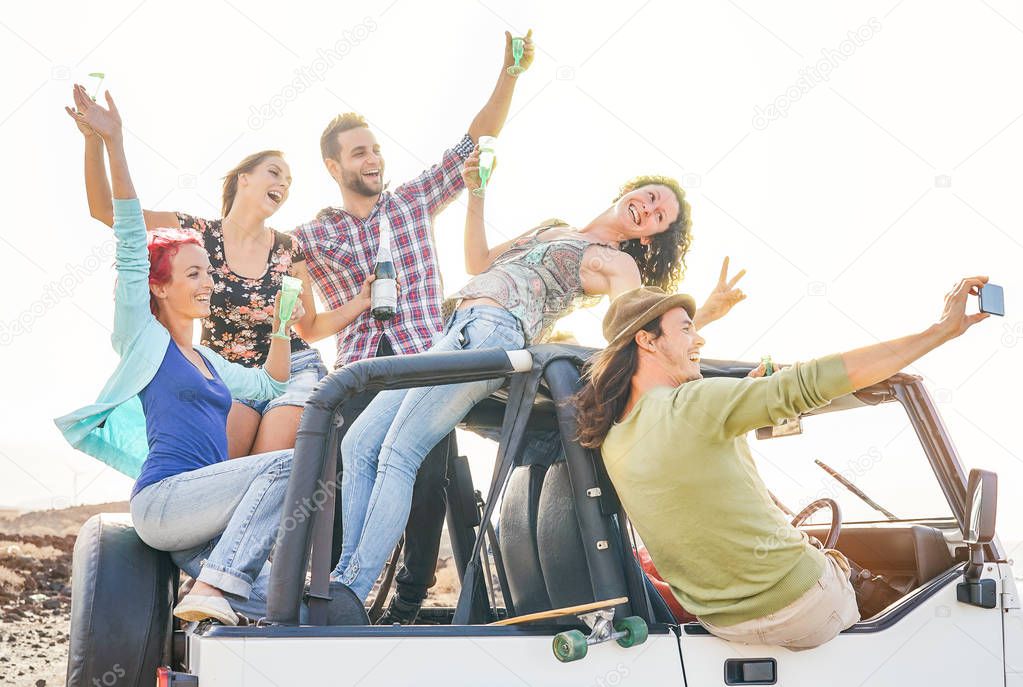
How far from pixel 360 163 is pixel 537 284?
5.45ft

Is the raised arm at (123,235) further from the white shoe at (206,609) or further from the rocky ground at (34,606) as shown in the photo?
the rocky ground at (34,606)

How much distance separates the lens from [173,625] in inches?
139

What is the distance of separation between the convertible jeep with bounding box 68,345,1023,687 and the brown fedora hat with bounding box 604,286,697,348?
0.17 m

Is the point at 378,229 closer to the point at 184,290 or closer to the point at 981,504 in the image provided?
the point at 184,290

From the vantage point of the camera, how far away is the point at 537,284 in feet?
13.2

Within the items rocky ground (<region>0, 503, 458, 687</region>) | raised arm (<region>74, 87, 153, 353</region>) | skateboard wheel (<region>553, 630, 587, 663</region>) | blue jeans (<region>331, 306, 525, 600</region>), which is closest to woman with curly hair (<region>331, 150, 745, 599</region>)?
blue jeans (<region>331, 306, 525, 600</region>)

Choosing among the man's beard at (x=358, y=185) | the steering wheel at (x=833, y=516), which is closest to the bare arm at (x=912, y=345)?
the steering wheel at (x=833, y=516)

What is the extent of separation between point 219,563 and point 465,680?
0.79 m

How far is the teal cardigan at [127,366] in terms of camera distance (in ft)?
11.6

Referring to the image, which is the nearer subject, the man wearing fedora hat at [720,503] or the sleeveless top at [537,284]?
the man wearing fedora hat at [720,503]

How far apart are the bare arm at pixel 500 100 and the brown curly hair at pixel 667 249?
111 centimetres

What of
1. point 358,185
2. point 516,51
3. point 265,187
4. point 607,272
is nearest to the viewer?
point 607,272

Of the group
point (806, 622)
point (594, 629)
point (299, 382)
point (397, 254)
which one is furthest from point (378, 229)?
point (806, 622)

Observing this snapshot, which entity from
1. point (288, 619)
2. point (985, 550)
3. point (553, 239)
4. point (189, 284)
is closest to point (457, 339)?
point (553, 239)
